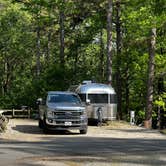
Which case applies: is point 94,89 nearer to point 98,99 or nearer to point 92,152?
point 98,99

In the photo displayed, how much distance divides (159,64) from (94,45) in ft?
82.5

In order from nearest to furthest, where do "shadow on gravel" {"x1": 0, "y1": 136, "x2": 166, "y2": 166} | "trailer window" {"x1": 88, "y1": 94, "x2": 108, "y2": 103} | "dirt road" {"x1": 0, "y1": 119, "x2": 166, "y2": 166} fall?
1. "dirt road" {"x1": 0, "y1": 119, "x2": 166, "y2": 166}
2. "shadow on gravel" {"x1": 0, "y1": 136, "x2": 166, "y2": 166}
3. "trailer window" {"x1": 88, "y1": 94, "x2": 108, "y2": 103}

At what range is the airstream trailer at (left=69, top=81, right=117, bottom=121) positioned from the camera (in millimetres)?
33781

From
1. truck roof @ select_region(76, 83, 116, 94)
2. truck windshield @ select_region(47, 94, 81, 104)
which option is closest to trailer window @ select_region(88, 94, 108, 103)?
truck roof @ select_region(76, 83, 116, 94)

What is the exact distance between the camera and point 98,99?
34.2 m

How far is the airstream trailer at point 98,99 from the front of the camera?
33.8m

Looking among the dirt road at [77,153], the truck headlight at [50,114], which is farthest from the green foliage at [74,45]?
the dirt road at [77,153]

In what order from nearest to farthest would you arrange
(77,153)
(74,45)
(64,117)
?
(77,153) → (64,117) → (74,45)

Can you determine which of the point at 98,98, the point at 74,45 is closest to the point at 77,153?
the point at 98,98

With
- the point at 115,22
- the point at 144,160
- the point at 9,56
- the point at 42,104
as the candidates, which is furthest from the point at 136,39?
the point at 144,160

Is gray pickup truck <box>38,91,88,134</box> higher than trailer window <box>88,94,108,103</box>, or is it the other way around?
trailer window <box>88,94,108,103</box>

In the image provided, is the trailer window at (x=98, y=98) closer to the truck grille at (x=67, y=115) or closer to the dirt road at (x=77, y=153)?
the truck grille at (x=67, y=115)

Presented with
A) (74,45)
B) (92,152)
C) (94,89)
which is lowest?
(92,152)

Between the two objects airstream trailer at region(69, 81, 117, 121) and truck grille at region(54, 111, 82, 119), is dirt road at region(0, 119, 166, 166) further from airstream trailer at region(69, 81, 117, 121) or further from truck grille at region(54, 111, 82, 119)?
airstream trailer at region(69, 81, 117, 121)
